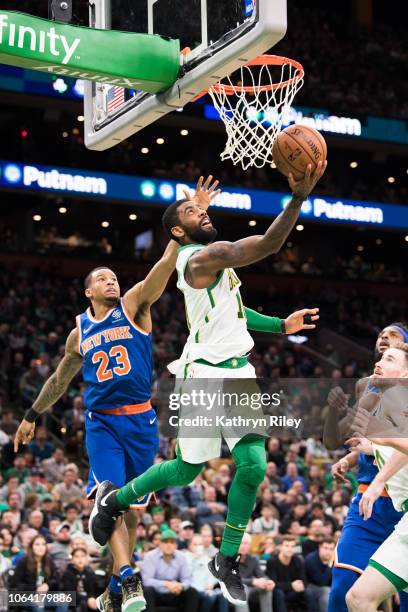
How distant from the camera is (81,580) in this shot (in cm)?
1067

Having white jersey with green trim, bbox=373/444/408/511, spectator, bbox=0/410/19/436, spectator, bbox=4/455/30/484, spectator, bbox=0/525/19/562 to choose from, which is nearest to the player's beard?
white jersey with green trim, bbox=373/444/408/511

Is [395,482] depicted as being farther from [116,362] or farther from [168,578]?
[168,578]

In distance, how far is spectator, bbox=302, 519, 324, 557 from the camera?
11938 millimetres

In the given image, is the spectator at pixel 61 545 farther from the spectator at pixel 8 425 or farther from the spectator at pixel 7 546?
the spectator at pixel 8 425

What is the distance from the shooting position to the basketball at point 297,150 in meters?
5.80

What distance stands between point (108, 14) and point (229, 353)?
2.58 metres

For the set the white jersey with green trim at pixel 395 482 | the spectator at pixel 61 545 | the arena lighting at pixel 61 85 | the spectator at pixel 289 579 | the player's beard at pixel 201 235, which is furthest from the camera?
the arena lighting at pixel 61 85

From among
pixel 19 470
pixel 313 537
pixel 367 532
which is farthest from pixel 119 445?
pixel 19 470

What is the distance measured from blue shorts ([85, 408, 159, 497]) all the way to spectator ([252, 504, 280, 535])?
5.77 meters

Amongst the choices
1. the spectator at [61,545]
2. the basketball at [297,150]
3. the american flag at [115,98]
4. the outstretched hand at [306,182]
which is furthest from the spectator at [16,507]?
the outstretched hand at [306,182]

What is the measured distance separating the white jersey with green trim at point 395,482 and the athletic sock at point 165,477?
1140mm

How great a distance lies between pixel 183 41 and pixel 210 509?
7.70 meters

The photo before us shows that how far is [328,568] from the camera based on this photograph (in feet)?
37.8

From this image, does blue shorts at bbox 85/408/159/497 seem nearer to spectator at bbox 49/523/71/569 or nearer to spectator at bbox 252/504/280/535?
spectator at bbox 49/523/71/569
